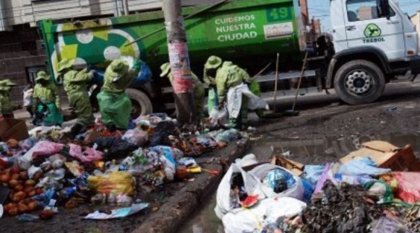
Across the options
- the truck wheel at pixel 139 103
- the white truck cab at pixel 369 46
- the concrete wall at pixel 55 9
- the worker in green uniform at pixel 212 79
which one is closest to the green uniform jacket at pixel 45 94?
the truck wheel at pixel 139 103

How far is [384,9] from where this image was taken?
36.9ft

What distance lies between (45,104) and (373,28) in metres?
6.56

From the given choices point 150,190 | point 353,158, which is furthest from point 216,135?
point 353,158

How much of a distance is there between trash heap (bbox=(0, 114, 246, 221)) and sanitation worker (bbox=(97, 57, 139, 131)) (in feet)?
2.29

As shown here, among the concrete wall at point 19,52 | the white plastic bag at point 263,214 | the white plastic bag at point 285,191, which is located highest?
the concrete wall at point 19,52

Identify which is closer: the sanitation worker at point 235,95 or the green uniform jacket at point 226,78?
the sanitation worker at point 235,95

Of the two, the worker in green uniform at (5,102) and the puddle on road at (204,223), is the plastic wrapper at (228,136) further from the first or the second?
the worker in green uniform at (5,102)

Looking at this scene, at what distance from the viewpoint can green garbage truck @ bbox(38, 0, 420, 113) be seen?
37.3 ft

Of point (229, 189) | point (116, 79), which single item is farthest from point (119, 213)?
point (116, 79)

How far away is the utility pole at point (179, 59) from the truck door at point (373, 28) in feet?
12.8

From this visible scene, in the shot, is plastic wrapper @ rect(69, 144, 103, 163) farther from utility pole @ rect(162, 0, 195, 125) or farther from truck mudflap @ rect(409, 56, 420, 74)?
truck mudflap @ rect(409, 56, 420, 74)

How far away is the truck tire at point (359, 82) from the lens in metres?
11.4

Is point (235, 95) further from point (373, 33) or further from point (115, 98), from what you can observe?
point (373, 33)

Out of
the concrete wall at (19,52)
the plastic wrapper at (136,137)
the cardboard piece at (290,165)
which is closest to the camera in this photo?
the cardboard piece at (290,165)
